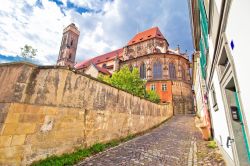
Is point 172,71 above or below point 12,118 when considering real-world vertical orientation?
above

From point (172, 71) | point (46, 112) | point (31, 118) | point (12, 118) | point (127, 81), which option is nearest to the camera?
point (12, 118)

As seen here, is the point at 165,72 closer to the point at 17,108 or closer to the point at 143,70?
the point at 143,70

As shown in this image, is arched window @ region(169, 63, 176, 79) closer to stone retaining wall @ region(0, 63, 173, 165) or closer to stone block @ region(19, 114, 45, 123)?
stone retaining wall @ region(0, 63, 173, 165)

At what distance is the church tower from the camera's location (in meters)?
53.5

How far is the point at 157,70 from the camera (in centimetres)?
3538

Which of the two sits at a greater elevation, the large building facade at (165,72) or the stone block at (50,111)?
the large building facade at (165,72)

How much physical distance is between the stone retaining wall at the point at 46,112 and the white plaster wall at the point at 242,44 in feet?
14.0

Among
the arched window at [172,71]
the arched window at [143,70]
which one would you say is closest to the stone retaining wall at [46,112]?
the arched window at [143,70]

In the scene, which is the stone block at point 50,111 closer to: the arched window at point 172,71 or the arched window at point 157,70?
the arched window at point 157,70

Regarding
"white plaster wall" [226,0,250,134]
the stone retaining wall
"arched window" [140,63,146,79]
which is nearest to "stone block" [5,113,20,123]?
the stone retaining wall

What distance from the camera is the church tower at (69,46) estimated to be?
176 feet

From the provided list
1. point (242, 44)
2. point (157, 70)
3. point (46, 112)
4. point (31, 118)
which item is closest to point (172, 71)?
point (157, 70)

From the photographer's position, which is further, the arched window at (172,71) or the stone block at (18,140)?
the arched window at (172,71)

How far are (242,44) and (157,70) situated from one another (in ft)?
113
